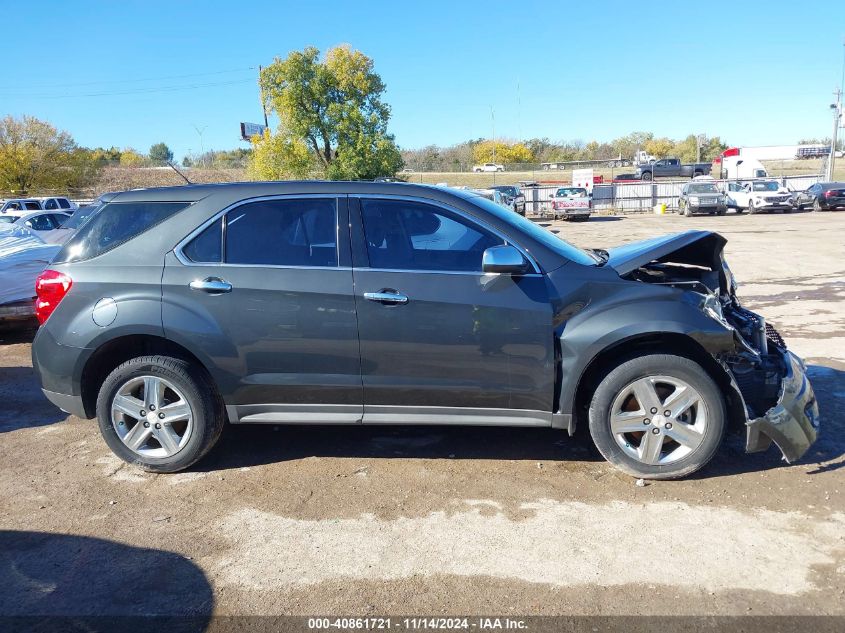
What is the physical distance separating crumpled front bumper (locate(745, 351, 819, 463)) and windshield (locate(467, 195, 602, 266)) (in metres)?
1.34

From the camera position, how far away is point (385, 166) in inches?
1259

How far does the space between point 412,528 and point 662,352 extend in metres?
1.86

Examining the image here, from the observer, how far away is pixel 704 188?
108ft

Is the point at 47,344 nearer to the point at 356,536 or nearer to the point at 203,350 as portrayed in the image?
the point at 203,350

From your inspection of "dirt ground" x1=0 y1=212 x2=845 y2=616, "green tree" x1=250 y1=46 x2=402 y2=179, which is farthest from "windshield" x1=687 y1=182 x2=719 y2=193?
"dirt ground" x1=0 y1=212 x2=845 y2=616

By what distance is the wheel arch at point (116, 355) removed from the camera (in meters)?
4.20

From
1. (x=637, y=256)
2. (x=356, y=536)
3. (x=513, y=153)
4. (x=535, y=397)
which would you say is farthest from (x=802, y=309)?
(x=513, y=153)

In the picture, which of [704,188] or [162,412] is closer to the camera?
[162,412]

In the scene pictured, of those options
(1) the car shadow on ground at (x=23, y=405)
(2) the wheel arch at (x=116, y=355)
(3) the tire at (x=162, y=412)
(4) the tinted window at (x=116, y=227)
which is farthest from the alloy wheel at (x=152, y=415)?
(1) the car shadow on ground at (x=23, y=405)

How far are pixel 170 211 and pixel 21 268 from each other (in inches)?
205

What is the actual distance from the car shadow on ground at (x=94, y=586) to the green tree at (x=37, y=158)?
2013 inches

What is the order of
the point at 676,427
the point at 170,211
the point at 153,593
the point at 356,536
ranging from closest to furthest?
the point at 153,593, the point at 356,536, the point at 676,427, the point at 170,211

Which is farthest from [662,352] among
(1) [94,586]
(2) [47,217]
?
(2) [47,217]

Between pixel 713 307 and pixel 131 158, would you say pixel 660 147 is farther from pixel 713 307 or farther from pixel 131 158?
pixel 713 307
